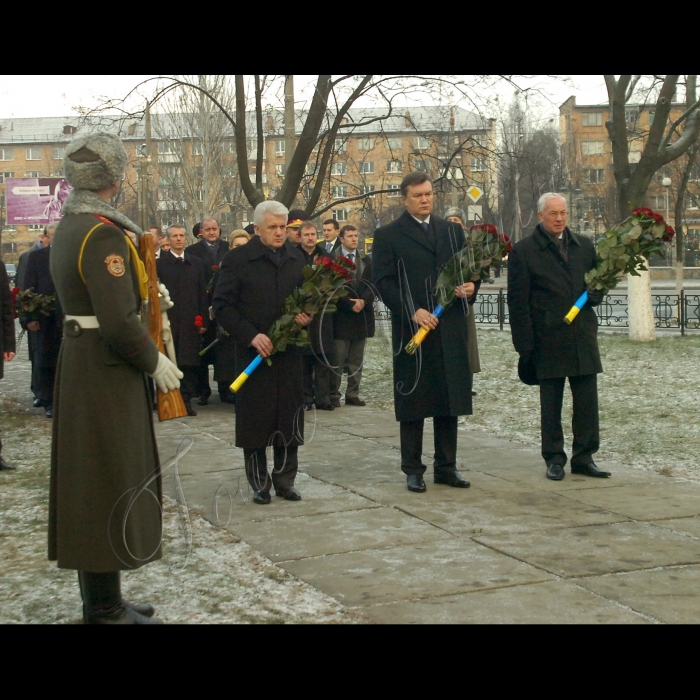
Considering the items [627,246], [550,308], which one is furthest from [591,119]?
[550,308]

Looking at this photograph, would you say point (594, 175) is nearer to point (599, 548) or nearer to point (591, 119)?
point (591, 119)

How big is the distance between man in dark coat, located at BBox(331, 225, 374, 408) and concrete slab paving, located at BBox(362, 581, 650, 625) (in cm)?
633

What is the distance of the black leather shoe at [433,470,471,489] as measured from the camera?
25.6ft

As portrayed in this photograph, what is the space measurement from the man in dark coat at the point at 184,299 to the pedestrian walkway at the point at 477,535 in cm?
240

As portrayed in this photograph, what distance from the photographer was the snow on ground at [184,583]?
4.96 m

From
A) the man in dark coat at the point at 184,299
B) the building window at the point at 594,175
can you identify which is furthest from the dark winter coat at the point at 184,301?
the building window at the point at 594,175

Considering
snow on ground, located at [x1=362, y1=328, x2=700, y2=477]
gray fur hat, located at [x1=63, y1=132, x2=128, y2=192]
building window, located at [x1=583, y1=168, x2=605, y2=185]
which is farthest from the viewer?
building window, located at [x1=583, y1=168, x2=605, y2=185]

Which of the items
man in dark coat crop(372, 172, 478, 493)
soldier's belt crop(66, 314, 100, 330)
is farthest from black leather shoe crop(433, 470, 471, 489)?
soldier's belt crop(66, 314, 100, 330)

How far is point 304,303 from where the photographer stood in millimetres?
7293

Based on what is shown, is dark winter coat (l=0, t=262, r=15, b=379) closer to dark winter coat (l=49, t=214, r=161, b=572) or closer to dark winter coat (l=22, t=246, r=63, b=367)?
dark winter coat (l=22, t=246, r=63, b=367)

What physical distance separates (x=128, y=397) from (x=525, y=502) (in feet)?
11.4

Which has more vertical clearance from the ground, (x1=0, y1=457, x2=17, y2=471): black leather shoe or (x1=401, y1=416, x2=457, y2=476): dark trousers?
(x1=401, y1=416, x2=457, y2=476): dark trousers

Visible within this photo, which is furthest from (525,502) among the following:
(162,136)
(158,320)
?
(162,136)

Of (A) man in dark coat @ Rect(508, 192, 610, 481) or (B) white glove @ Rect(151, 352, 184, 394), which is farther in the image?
(A) man in dark coat @ Rect(508, 192, 610, 481)
